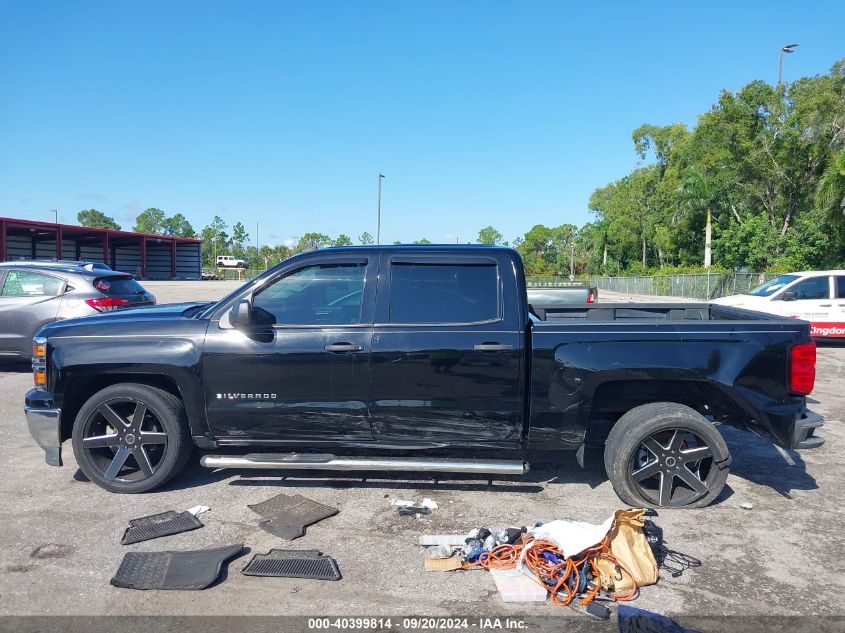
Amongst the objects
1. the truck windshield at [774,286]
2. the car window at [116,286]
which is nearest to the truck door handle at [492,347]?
the car window at [116,286]

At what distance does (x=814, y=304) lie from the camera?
13.0 metres

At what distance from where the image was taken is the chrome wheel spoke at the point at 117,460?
468 cm

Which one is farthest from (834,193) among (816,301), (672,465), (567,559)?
(567,559)

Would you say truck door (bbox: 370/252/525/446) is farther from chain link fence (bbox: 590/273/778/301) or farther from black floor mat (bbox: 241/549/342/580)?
chain link fence (bbox: 590/273/778/301)

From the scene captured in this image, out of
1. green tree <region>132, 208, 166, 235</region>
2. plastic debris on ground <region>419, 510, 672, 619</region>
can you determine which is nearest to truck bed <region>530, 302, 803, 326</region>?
plastic debris on ground <region>419, 510, 672, 619</region>

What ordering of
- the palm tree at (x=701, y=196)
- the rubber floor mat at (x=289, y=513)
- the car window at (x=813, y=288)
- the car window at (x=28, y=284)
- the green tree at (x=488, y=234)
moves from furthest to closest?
the green tree at (x=488, y=234) < the palm tree at (x=701, y=196) < the car window at (x=813, y=288) < the car window at (x=28, y=284) < the rubber floor mat at (x=289, y=513)

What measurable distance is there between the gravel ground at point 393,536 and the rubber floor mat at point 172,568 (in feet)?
0.22

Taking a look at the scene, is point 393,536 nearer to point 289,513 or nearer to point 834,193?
point 289,513

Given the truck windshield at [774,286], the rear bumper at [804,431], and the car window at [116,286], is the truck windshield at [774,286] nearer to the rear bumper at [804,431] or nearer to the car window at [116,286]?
the rear bumper at [804,431]

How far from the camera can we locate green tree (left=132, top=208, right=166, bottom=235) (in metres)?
139

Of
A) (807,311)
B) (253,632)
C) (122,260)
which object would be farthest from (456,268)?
(122,260)

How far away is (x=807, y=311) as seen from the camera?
13.0 metres

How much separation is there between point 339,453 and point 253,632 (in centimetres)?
211

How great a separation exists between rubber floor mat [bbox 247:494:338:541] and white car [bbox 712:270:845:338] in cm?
1183
